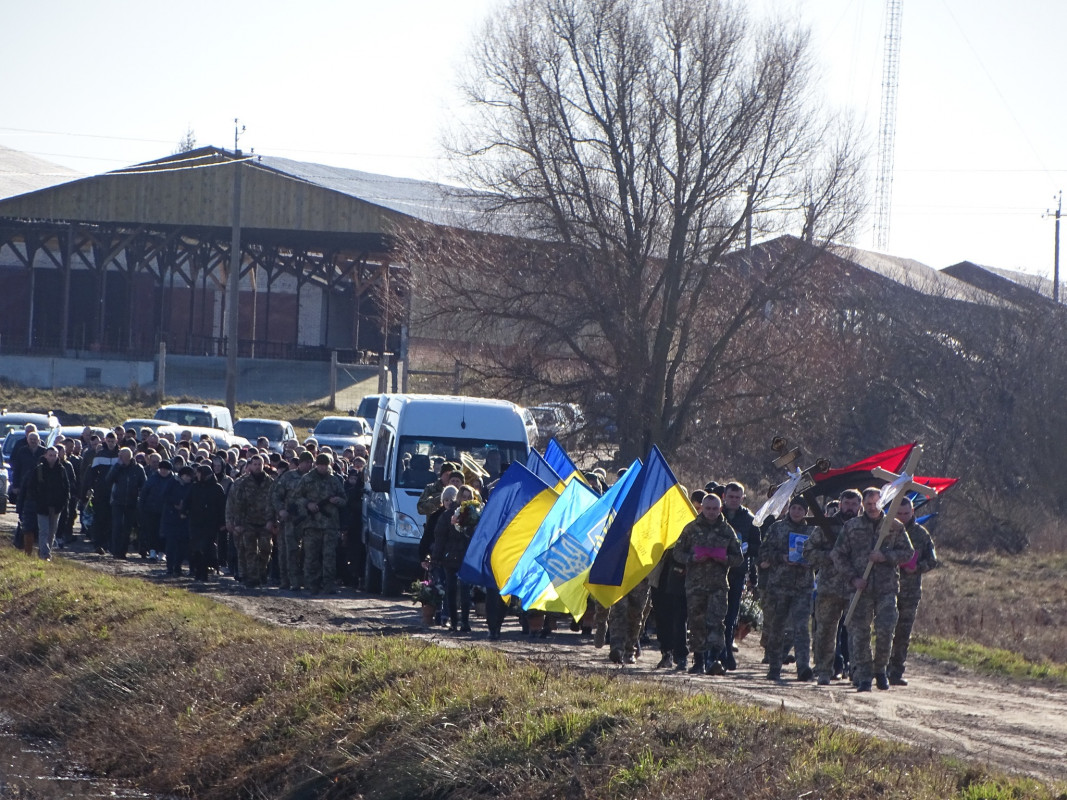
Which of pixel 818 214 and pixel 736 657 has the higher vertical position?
pixel 818 214

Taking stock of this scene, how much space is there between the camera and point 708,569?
1273 centimetres

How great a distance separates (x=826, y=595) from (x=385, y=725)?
501 cm

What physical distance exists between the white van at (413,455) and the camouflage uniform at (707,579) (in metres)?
5.31

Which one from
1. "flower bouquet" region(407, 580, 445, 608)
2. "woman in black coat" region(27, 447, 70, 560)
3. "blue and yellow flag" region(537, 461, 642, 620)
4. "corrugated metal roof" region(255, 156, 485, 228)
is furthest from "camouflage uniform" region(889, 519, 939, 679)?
"corrugated metal roof" region(255, 156, 485, 228)

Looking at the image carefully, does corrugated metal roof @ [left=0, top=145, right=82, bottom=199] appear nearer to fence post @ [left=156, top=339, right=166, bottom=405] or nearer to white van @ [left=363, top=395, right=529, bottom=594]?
fence post @ [left=156, top=339, right=166, bottom=405]

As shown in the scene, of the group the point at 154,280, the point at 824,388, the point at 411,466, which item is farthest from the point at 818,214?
the point at 154,280

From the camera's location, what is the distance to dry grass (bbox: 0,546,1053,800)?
7.47 metres

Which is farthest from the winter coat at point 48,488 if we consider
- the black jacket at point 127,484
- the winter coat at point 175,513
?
the black jacket at point 127,484

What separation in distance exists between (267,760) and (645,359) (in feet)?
69.5

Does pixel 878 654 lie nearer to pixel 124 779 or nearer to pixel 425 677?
pixel 425 677

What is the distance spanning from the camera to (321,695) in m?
10.0

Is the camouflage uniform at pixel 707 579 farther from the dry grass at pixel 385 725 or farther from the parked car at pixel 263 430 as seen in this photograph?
the parked car at pixel 263 430

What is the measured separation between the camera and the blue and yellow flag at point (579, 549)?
1303cm

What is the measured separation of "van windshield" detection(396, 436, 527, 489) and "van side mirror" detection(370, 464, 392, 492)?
0.78 ft
